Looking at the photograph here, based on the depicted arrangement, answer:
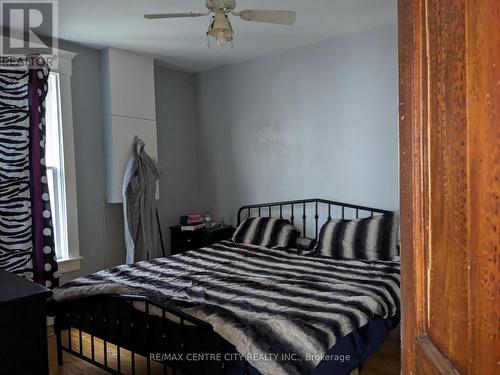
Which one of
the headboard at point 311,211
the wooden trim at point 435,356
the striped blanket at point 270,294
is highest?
the wooden trim at point 435,356

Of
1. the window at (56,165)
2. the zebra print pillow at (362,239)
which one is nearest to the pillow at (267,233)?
the zebra print pillow at (362,239)

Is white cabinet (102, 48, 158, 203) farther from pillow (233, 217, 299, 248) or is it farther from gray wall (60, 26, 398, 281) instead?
pillow (233, 217, 299, 248)

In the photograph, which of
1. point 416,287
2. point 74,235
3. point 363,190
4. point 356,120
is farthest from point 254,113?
point 416,287

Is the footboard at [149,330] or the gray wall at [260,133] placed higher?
the gray wall at [260,133]

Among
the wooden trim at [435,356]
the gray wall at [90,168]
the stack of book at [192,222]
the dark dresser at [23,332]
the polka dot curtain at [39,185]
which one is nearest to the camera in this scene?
the wooden trim at [435,356]

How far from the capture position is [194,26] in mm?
3129

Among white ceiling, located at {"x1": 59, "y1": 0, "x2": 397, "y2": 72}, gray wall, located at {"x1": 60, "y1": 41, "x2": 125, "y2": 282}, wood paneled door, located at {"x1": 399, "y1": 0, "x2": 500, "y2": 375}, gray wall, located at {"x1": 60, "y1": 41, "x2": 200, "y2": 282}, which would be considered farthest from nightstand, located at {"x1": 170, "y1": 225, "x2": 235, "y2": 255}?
wood paneled door, located at {"x1": 399, "y1": 0, "x2": 500, "y2": 375}

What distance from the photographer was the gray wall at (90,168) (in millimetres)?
3559

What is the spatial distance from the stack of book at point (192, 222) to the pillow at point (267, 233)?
2.13 ft

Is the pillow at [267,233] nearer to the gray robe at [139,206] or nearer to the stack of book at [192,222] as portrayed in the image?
the stack of book at [192,222]

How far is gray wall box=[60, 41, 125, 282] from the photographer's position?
3559 millimetres

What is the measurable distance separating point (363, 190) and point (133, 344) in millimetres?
2259

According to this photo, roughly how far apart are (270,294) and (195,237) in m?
2.11

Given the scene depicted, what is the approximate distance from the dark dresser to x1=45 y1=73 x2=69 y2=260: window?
6.89 feet
